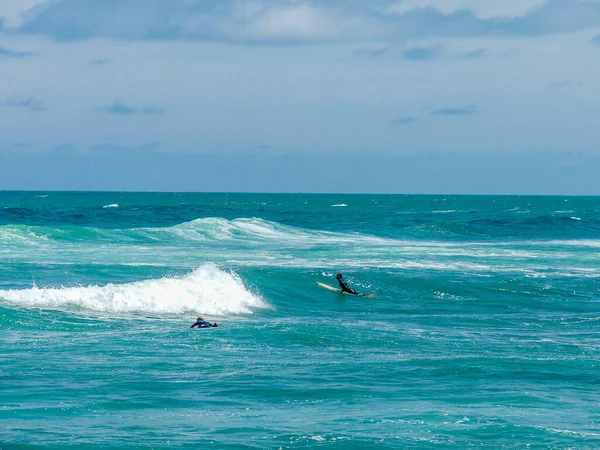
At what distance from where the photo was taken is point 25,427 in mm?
13094

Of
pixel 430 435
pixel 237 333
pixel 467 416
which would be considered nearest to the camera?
pixel 430 435

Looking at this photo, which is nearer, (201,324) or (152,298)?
(201,324)

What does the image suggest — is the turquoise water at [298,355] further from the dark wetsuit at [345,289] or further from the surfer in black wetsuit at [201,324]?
the dark wetsuit at [345,289]

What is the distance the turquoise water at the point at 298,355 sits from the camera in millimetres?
13242

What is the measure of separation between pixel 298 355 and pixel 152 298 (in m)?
8.28

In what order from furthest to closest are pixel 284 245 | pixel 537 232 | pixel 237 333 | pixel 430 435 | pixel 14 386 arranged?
pixel 537 232 < pixel 284 245 < pixel 237 333 < pixel 14 386 < pixel 430 435

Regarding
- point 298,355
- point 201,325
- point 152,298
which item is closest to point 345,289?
point 152,298

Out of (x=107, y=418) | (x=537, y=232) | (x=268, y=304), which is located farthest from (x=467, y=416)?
(x=537, y=232)

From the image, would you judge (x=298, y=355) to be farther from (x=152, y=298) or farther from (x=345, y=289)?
(x=345, y=289)

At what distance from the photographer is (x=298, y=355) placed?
61.7 feet

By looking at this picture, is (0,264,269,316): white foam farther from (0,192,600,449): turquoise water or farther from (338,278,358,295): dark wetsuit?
(338,278,358,295): dark wetsuit

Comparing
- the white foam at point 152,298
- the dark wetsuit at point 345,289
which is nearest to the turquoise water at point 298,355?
the white foam at point 152,298

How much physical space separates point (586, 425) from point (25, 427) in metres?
7.67

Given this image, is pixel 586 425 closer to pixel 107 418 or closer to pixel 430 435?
pixel 430 435
